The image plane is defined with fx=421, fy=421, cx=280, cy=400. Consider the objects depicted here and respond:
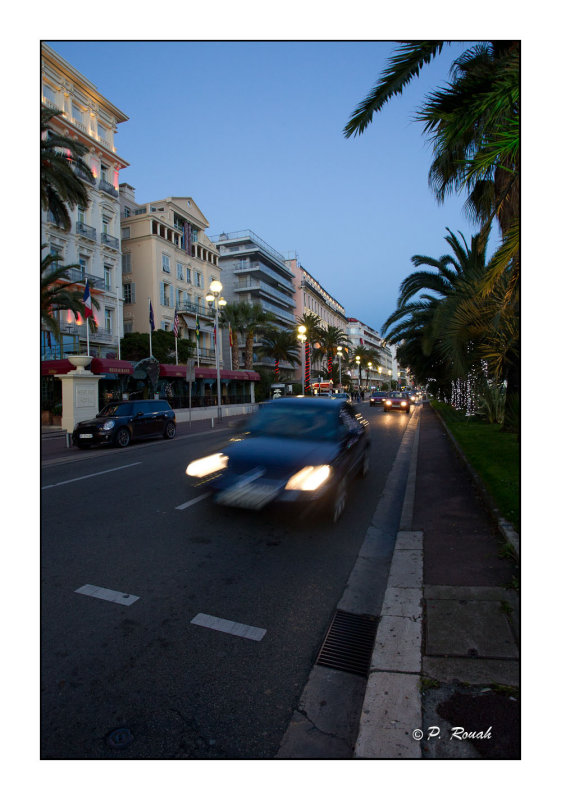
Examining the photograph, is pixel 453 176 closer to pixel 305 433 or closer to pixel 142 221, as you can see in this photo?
pixel 305 433

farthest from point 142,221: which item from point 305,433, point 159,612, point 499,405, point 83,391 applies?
point 159,612

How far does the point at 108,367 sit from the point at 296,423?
20.3 metres

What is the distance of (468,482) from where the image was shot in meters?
7.76

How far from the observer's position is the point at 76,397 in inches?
750

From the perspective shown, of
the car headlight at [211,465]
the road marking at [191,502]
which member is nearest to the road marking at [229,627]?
the car headlight at [211,465]

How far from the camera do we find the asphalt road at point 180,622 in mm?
2232

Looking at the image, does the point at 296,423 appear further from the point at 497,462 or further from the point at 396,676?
the point at 497,462

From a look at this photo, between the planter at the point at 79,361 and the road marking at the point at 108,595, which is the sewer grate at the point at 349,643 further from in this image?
the planter at the point at 79,361

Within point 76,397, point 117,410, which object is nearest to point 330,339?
point 76,397

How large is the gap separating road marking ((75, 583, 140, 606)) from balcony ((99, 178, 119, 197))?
3800cm

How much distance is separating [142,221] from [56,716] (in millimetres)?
44451

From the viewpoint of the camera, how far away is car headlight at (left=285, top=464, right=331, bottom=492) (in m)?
5.03

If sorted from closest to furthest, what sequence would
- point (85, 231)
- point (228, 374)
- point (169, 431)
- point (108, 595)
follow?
point (108, 595)
point (169, 431)
point (85, 231)
point (228, 374)

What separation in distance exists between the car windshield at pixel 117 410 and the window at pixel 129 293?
94.0ft
